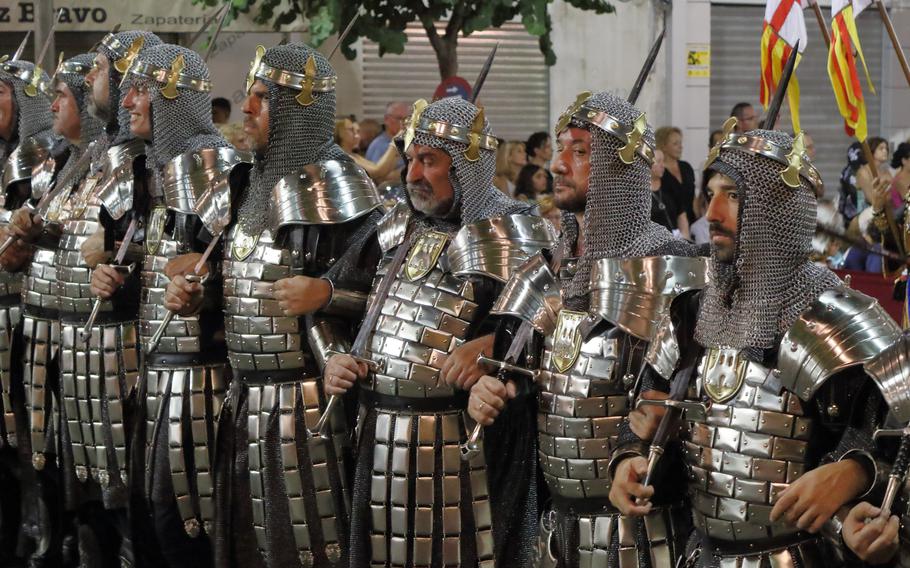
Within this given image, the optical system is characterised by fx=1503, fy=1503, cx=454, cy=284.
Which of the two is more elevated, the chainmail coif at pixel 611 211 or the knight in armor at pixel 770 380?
the chainmail coif at pixel 611 211

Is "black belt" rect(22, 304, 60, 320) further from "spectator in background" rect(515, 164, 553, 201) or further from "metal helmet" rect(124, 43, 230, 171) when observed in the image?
"spectator in background" rect(515, 164, 553, 201)

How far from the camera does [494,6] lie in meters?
11.6

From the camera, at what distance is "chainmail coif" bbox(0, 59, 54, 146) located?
29.7 feet

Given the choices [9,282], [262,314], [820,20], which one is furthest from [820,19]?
[9,282]

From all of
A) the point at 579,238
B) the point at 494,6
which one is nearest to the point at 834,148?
the point at 494,6

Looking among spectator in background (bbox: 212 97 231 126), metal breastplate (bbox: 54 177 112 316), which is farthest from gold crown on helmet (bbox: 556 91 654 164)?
spectator in background (bbox: 212 97 231 126)

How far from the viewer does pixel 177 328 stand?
6.95 meters

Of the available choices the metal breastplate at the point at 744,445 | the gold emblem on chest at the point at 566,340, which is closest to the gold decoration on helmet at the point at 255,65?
the gold emblem on chest at the point at 566,340

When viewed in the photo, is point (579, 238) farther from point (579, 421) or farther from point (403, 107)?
point (403, 107)

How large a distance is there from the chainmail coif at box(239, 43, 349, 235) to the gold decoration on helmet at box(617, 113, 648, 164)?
72.4 inches

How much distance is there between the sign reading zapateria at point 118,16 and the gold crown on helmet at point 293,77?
8.29 metres

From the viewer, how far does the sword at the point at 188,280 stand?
6.55m

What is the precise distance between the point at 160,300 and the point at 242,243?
2.32ft

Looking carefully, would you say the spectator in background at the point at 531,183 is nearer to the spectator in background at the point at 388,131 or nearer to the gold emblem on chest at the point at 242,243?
the spectator in background at the point at 388,131
